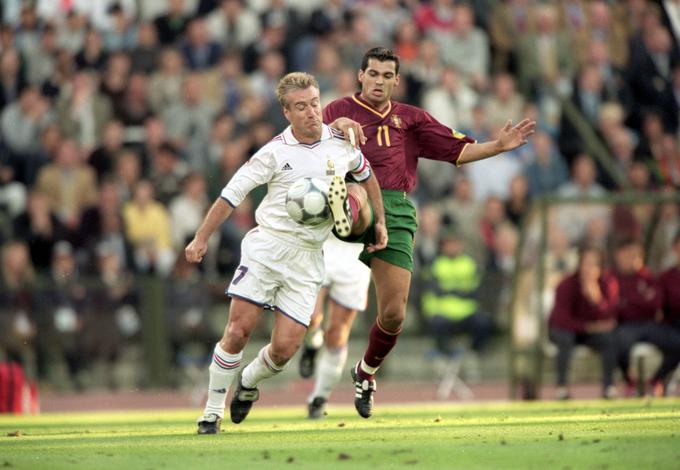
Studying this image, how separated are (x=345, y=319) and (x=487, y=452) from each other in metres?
4.32

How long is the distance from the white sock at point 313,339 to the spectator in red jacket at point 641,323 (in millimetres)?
4627

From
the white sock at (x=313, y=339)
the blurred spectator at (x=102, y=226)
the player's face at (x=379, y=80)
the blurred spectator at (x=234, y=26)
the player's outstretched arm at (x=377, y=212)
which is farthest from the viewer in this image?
the blurred spectator at (x=234, y=26)

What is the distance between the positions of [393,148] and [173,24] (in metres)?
10.2

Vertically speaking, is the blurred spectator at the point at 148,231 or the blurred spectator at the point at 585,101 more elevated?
the blurred spectator at the point at 585,101

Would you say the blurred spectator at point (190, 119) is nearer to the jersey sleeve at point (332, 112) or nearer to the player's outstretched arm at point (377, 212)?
the jersey sleeve at point (332, 112)

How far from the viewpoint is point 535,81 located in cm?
2086

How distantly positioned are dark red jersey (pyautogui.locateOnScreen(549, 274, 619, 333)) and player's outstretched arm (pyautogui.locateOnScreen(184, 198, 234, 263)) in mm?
7413

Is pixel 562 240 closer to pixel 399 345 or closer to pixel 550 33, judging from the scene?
pixel 399 345

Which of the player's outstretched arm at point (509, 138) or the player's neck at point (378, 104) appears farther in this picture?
the player's neck at point (378, 104)

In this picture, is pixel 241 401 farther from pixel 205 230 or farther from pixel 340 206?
pixel 340 206

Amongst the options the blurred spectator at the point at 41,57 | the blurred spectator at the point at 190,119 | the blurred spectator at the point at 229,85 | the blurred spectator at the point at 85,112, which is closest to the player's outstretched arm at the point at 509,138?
the blurred spectator at the point at 190,119

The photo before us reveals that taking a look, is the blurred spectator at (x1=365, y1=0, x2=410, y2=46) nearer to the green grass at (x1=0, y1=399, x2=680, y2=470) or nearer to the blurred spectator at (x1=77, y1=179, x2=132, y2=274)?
the blurred spectator at (x1=77, y1=179, x2=132, y2=274)

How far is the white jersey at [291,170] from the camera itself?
9.69 meters

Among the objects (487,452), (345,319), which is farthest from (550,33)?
(487,452)
